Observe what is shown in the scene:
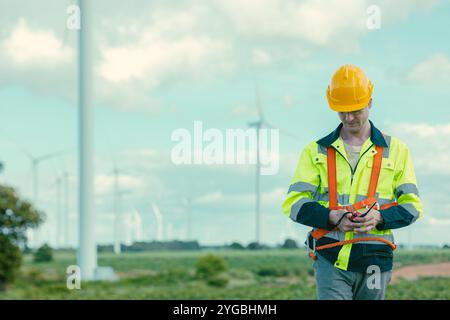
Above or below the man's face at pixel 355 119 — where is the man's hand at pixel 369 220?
below

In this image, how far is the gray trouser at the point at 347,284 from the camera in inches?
212

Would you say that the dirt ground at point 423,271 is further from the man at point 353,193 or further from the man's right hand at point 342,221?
the man's right hand at point 342,221

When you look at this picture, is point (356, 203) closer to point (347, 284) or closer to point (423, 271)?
point (347, 284)

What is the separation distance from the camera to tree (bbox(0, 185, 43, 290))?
27.2 metres

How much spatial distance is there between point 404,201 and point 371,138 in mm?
465

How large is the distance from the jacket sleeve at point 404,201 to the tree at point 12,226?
2327 centimetres

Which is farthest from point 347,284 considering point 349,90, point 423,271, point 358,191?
point 423,271

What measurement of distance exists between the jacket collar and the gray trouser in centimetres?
76

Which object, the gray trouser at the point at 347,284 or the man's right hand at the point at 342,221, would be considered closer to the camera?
the man's right hand at the point at 342,221

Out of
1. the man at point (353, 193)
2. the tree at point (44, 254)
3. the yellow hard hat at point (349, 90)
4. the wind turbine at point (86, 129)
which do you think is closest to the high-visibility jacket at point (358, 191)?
the man at point (353, 193)

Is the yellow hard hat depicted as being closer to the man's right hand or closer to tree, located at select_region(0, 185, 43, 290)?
the man's right hand

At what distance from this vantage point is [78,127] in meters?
27.6

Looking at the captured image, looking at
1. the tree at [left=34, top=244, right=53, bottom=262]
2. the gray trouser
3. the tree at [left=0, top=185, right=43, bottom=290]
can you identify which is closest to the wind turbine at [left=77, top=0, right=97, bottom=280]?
the tree at [left=0, top=185, right=43, bottom=290]

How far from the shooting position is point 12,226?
27.4m
